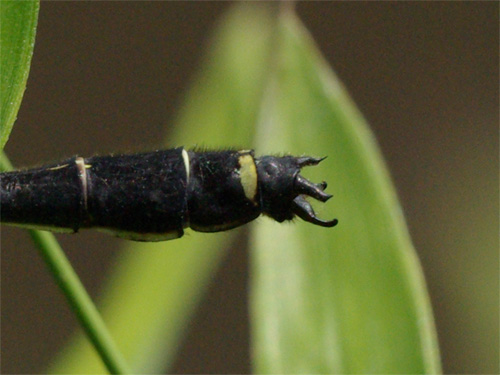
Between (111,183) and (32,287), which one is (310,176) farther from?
(32,287)

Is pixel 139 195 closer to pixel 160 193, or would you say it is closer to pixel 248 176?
pixel 160 193

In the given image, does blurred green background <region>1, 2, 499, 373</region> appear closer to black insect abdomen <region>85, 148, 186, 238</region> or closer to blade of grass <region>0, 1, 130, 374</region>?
black insect abdomen <region>85, 148, 186, 238</region>

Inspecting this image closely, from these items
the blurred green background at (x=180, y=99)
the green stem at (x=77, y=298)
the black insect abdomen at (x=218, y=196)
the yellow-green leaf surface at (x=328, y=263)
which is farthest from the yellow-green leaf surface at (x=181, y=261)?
the blurred green background at (x=180, y=99)

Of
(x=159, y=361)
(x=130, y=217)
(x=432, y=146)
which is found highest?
(x=432, y=146)

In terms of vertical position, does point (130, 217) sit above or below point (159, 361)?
above

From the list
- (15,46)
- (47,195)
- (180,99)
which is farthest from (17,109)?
(180,99)

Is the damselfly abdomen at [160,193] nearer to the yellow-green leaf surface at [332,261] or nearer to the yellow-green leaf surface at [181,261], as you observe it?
the yellow-green leaf surface at [332,261]

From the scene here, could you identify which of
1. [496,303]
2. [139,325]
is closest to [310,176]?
[139,325]
